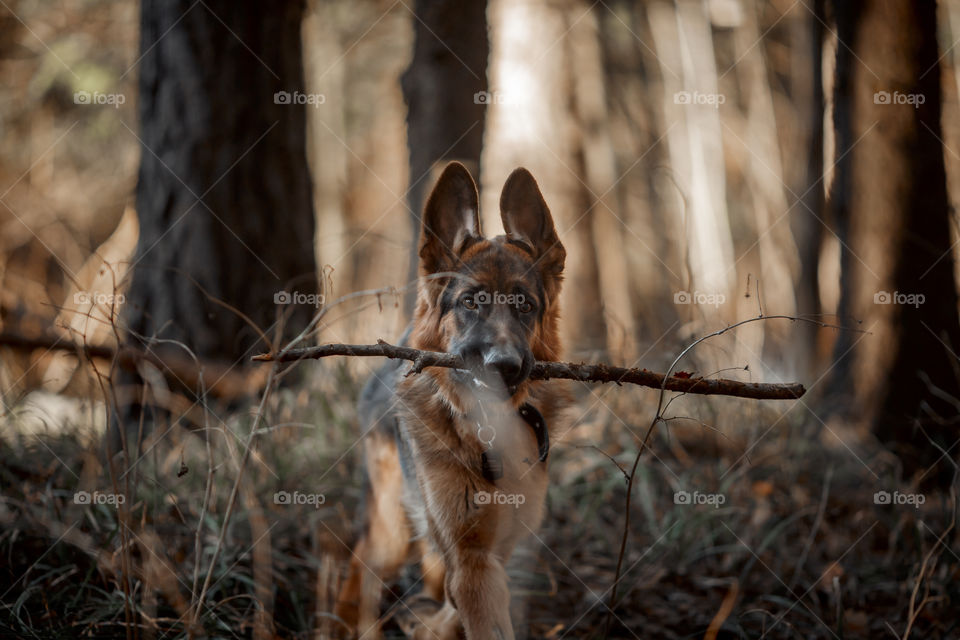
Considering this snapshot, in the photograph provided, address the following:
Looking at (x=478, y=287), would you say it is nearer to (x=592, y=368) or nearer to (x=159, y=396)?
(x=592, y=368)

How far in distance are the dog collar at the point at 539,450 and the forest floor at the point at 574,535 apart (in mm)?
313

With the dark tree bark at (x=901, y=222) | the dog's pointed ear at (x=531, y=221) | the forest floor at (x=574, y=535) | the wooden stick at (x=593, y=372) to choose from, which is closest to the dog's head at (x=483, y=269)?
the dog's pointed ear at (x=531, y=221)

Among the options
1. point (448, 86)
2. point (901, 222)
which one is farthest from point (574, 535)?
point (448, 86)

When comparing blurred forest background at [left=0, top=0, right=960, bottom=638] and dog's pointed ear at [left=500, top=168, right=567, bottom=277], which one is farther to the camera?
blurred forest background at [left=0, top=0, right=960, bottom=638]

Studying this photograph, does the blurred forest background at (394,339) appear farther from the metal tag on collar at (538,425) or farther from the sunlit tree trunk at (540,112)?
the metal tag on collar at (538,425)

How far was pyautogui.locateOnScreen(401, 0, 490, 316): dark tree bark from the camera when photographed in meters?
6.00

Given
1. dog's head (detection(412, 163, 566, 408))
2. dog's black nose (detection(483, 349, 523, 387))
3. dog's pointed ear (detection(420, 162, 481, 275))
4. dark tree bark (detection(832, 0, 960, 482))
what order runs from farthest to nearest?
1. dark tree bark (detection(832, 0, 960, 482))
2. dog's pointed ear (detection(420, 162, 481, 275))
3. dog's head (detection(412, 163, 566, 408))
4. dog's black nose (detection(483, 349, 523, 387))

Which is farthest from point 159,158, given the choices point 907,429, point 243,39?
point 907,429

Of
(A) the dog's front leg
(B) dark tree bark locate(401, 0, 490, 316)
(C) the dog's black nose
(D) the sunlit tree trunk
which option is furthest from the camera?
(D) the sunlit tree trunk

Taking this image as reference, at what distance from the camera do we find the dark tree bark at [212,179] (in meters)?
5.66

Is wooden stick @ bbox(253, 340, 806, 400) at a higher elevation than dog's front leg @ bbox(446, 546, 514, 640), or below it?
higher

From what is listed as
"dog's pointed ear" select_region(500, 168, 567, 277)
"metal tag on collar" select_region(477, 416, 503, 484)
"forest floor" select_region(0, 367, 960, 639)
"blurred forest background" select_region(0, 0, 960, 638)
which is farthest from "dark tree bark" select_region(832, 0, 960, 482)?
"metal tag on collar" select_region(477, 416, 503, 484)

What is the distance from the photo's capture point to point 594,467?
5203 mm

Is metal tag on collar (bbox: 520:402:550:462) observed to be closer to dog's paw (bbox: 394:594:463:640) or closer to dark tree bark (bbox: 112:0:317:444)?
dog's paw (bbox: 394:594:463:640)
